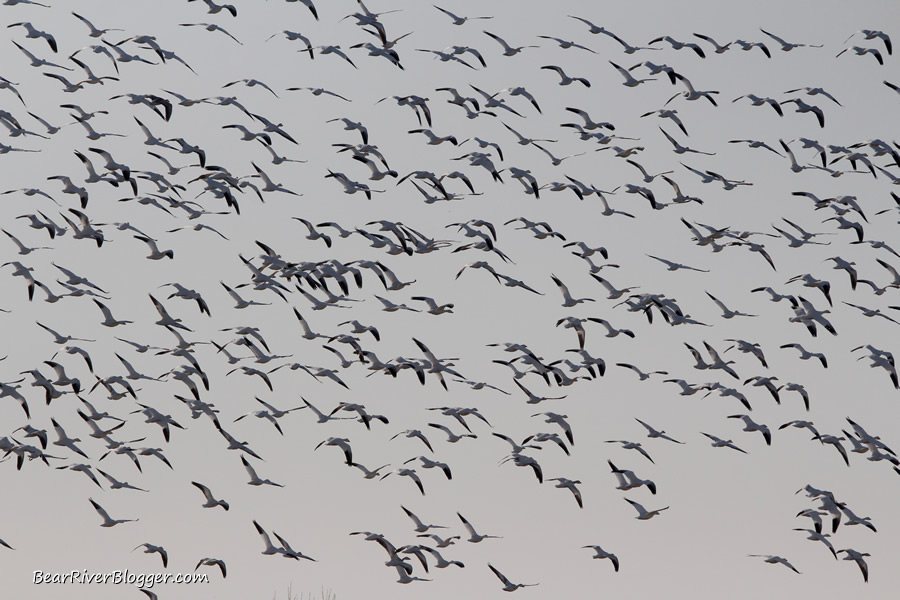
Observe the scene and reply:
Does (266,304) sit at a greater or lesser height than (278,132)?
lesser

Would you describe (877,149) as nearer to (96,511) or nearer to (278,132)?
(278,132)

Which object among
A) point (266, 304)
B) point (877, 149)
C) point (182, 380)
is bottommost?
point (182, 380)

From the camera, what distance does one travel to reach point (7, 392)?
65.8 metres

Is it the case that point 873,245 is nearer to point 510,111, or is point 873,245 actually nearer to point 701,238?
point 701,238

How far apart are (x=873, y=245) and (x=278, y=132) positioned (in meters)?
21.9

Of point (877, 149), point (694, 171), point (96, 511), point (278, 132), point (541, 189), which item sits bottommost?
point (96, 511)

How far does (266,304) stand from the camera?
213 ft

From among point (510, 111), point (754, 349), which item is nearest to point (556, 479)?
point (754, 349)

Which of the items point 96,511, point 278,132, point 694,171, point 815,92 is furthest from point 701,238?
point 96,511

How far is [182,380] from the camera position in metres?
67.9

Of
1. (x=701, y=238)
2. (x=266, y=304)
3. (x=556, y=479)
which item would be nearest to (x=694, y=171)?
(x=701, y=238)

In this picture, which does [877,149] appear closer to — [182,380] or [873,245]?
[873,245]

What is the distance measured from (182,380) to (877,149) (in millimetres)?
27025

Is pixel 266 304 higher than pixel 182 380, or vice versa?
pixel 266 304
